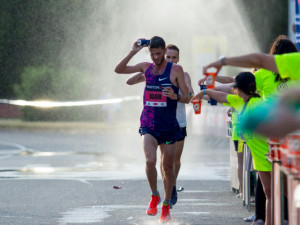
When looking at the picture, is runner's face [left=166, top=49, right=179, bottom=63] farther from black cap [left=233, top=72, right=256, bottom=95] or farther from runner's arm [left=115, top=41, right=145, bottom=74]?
black cap [left=233, top=72, right=256, bottom=95]

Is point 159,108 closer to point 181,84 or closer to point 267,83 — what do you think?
point 181,84

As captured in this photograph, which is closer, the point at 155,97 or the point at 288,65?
the point at 288,65

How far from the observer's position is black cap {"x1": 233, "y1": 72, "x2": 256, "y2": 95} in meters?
7.29

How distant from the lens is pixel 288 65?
5.38 m

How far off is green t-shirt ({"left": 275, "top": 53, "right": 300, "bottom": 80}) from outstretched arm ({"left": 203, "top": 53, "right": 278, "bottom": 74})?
83 mm

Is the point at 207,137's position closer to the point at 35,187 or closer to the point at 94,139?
the point at 94,139

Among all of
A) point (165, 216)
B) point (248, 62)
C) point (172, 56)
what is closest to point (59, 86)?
point (172, 56)

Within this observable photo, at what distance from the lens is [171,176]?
8891mm

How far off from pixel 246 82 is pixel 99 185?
18.5 ft

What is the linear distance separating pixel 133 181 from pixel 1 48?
3516 centimetres

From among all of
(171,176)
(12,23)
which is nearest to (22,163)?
(171,176)

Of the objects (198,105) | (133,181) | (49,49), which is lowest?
(133,181)

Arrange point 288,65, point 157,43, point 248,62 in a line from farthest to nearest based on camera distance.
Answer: point 157,43, point 288,65, point 248,62

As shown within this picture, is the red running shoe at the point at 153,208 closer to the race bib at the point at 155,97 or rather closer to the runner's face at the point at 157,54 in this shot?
the race bib at the point at 155,97
